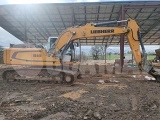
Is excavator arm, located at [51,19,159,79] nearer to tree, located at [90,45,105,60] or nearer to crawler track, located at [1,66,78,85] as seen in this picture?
crawler track, located at [1,66,78,85]

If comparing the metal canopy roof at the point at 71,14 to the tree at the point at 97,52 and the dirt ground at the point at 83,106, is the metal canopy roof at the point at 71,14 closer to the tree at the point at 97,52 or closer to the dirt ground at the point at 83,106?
the dirt ground at the point at 83,106

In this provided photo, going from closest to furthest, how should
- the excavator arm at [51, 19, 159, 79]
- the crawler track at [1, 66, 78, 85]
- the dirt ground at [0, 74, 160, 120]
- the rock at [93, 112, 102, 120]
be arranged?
the rock at [93, 112, 102, 120]
the dirt ground at [0, 74, 160, 120]
the crawler track at [1, 66, 78, 85]
the excavator arm at [51, 19, 159, 79]

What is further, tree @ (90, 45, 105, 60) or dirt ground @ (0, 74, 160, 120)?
tree @ (90, 45, 105, 60)

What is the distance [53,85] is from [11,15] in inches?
540

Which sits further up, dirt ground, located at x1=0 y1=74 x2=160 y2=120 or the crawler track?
the crawler track

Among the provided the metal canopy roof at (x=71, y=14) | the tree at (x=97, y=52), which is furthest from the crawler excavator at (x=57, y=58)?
the tree at (x=97, y=52)

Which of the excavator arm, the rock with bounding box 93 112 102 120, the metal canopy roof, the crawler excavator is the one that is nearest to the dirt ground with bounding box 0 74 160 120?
the rock with bounding box 93 112 102 120

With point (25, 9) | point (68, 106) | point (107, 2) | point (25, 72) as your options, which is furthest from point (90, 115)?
point (25, 9)

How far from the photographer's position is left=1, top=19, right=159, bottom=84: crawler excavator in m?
11.0

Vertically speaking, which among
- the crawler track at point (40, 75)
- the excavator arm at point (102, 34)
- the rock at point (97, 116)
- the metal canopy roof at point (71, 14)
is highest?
the metal canopy roof at point (71, 14)

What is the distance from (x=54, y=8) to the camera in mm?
19812

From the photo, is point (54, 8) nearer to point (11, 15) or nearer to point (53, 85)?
point (11, 15)

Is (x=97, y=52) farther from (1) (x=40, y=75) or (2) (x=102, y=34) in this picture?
(1) (x=40, y=75)

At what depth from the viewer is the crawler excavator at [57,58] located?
11.0 m
